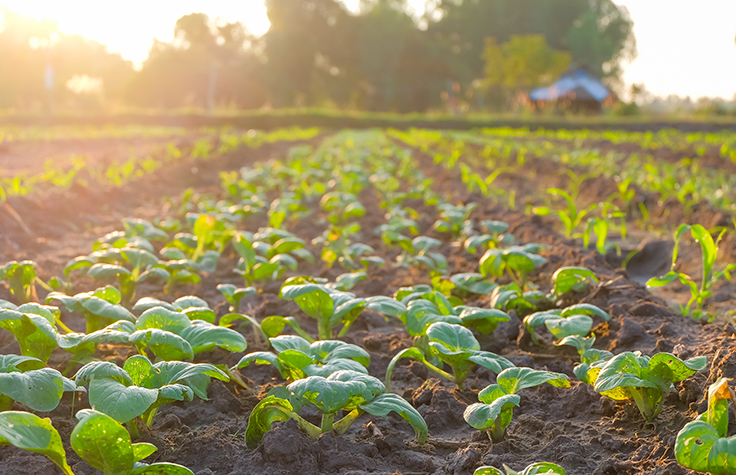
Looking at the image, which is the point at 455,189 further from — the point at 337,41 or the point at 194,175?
the point at 337,41

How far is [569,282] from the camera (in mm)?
2506

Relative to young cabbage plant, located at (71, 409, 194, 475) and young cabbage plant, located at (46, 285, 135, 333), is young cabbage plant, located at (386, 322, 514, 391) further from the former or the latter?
young cabbage plant, located at (46, 285, 135, 333)

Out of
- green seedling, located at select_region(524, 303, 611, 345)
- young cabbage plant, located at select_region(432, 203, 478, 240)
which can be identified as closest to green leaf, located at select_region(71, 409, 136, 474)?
green seedling, located at select_region(524, 303, 611, 345)

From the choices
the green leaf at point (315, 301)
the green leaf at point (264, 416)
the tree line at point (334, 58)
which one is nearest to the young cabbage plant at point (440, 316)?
the green leaf at point (315, 301)

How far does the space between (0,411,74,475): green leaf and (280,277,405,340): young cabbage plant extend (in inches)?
37.5

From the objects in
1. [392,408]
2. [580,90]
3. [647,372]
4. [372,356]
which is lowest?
[372,356]

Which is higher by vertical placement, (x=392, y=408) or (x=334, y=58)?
(x=334, y=58)

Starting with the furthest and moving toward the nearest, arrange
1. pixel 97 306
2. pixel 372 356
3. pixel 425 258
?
pixel 425 258 → pixel 372 356 → pixel 97 306

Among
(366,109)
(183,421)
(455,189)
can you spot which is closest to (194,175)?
(455,189)

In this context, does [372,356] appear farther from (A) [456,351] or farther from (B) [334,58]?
(B) [334,58]

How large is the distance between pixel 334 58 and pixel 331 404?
43343 mm

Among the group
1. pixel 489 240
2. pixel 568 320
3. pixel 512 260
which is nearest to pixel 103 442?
pixel 568 320

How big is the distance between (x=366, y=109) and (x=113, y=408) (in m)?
42.0

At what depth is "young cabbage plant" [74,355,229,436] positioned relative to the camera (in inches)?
54.0
